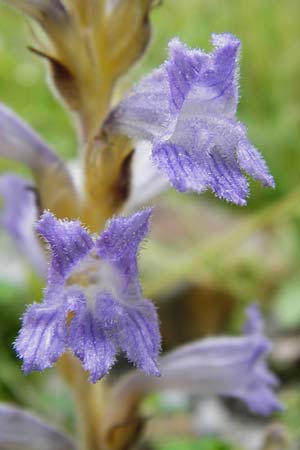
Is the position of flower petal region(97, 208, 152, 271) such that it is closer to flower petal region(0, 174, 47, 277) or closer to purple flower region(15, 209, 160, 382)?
purple flower region(15, 209, 160, 382)

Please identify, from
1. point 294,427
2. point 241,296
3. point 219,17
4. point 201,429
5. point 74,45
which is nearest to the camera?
point 74,45

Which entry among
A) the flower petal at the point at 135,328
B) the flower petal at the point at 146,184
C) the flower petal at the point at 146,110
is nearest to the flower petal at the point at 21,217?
the flower petal at the point at 146,184

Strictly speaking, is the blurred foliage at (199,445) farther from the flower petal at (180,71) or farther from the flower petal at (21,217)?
the flower petal at (180,71)

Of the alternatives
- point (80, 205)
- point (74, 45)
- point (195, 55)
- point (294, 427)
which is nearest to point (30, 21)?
point (74, 45)

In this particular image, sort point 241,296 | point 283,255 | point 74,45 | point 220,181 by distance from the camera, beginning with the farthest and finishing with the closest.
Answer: point 283,255
point 241,296
point 74,45
point 220,181

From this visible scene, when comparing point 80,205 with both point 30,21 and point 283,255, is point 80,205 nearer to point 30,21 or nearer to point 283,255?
point 30,21

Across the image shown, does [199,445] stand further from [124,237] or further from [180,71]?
[180,71]

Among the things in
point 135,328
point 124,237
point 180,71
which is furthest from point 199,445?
point 180,71
